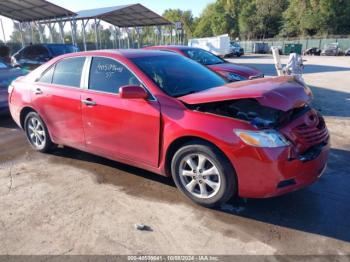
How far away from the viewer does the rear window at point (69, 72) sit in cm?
455

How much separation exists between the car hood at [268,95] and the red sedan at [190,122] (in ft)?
0.03

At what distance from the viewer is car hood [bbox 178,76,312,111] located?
319 cm

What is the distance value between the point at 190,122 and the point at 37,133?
306 cm

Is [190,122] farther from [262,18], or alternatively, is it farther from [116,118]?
[262,18]

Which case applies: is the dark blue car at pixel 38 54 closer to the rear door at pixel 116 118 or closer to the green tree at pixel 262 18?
the rear door at pixel 116 118

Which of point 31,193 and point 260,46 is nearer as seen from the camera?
point 31,193

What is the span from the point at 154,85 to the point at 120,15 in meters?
24.3

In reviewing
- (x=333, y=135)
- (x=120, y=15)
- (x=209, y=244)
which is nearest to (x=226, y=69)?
(x=333, y=135)

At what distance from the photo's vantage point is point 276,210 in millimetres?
3482

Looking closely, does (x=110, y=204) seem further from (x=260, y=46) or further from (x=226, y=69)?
(x=260, y=46)

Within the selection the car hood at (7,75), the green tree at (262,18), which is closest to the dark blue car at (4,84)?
the car hood at (7,75)

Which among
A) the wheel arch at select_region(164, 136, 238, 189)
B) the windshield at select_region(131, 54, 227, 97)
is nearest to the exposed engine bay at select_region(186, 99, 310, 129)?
the wheel arch at select_region(164, 136, 238, 189)

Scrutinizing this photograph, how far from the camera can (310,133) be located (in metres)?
3.45

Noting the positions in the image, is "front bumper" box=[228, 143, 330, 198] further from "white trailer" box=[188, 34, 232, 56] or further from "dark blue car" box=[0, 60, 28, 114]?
"white trailer" box=[188, 34, 232, 56]
